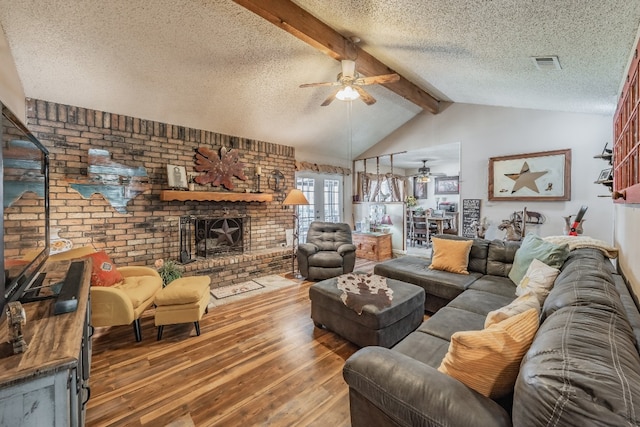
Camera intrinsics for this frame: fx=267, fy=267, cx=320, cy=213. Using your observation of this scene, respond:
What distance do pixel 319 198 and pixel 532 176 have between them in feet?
12.6

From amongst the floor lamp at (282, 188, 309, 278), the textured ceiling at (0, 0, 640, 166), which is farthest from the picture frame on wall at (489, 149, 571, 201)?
the floor lamp at (282, 188, 309, 278)

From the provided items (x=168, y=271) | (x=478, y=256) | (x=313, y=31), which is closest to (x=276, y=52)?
(x=313, y=31)

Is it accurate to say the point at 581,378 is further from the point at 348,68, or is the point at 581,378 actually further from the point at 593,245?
the point at 348,68

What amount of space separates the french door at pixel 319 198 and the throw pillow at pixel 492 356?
4.59m

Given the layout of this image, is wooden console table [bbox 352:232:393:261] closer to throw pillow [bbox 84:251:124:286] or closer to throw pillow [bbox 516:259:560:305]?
throw pillow [bbox 516:259:560:305]

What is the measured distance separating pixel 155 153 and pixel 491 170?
524 cm

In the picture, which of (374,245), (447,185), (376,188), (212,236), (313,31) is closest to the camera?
(313,31)

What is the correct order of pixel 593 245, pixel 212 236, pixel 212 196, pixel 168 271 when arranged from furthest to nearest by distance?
pixel 212 236 → pixel 212 196 → pixel 168 271 → pixel 593 245

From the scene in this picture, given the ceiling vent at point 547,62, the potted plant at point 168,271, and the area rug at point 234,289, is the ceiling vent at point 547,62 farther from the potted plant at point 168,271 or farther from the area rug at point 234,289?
the potted plant at point 168,271

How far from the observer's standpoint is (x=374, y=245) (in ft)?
19.1

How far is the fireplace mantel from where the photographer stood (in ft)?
12.0

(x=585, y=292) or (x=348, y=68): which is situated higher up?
(x=348, y=68)

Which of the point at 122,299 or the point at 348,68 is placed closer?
the point at 122,299

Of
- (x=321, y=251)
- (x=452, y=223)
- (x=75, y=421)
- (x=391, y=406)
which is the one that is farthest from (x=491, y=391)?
(x=452, y=223)
